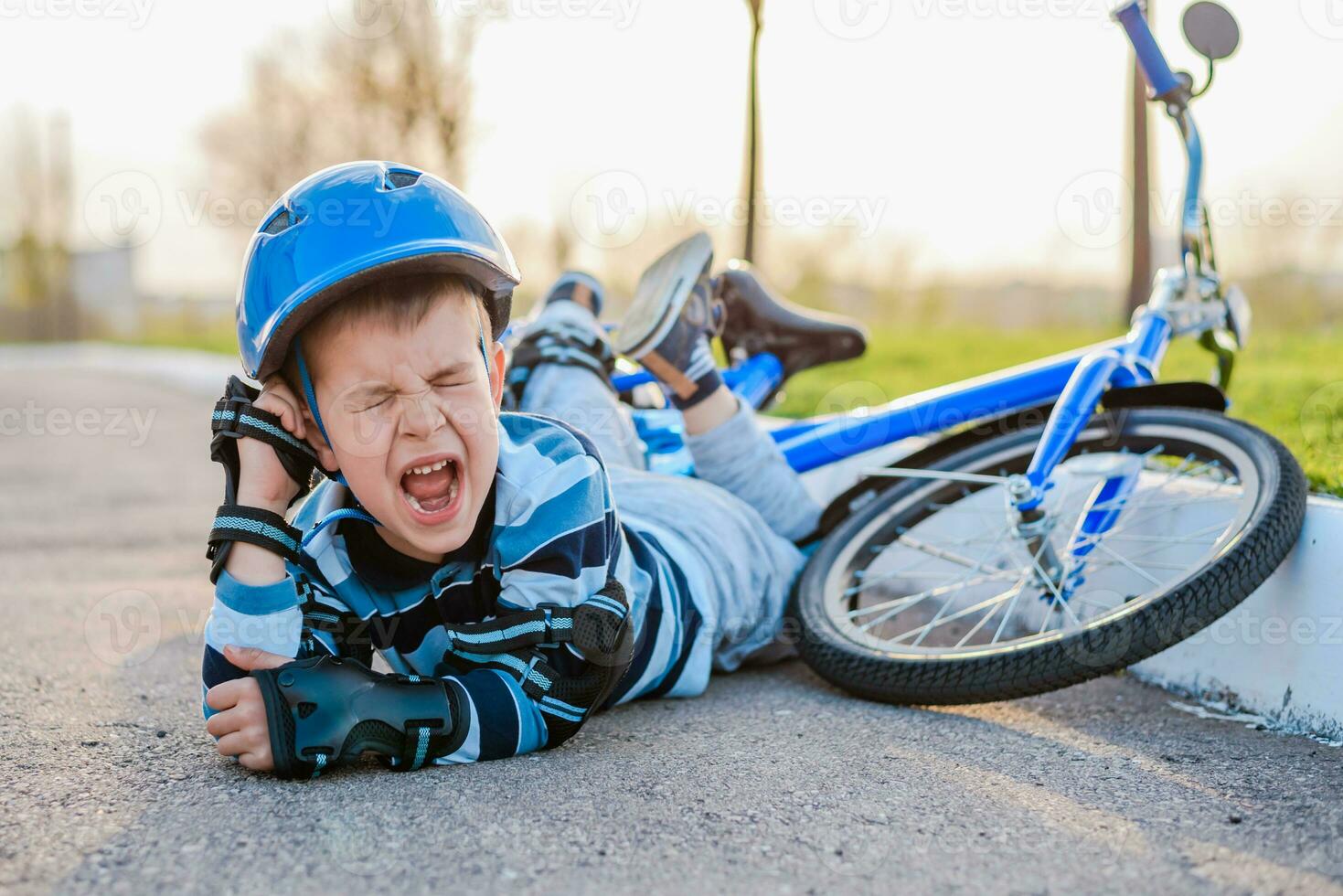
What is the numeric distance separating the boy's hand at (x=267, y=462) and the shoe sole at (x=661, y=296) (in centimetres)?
109

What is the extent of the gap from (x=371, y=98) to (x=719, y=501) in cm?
1675

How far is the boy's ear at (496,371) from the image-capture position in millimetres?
2096

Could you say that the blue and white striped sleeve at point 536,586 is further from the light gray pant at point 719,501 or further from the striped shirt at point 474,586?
the light gray pant at point 719,501

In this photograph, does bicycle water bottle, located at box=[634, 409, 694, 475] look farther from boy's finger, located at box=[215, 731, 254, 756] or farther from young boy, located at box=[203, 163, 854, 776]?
boy's finger, located at box=[215, 731, 254, 756]

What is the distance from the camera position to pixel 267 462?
196cm

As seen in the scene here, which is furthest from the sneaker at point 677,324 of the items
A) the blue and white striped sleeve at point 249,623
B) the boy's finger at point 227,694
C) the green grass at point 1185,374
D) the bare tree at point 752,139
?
the bare tree at point 752,139

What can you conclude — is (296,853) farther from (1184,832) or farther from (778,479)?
(778,479)

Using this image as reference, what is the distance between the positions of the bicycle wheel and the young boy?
62cm

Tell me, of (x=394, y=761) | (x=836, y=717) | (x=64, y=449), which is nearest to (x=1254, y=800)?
(x=836, y=717)

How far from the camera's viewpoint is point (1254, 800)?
1827mm

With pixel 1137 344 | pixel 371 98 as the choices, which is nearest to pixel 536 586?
pixel 1137 344

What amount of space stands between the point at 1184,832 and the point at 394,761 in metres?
1.24

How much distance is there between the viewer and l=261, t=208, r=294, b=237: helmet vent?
1938 mm

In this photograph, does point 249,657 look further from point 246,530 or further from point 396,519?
point 396,519
